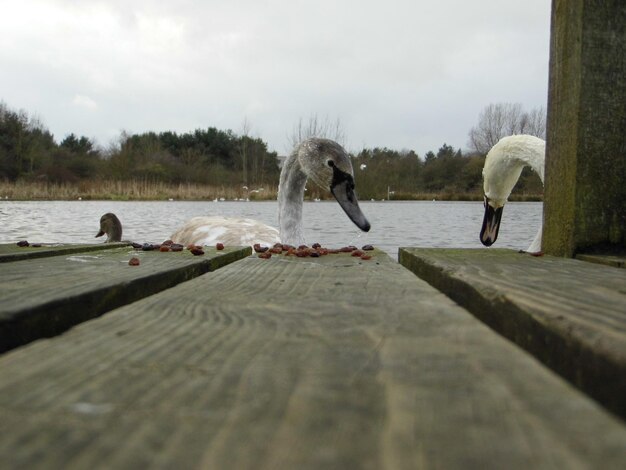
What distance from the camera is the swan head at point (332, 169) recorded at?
508 cm

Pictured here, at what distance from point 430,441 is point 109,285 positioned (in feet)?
3.18

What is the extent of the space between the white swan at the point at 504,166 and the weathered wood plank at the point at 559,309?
10.6 ft

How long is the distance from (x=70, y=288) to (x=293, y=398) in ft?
2.66

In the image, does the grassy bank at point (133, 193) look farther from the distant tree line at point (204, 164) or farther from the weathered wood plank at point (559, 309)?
the weathered wood plank at point (559, 309)

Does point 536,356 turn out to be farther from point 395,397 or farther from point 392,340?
point 395,397

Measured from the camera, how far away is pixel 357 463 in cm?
50

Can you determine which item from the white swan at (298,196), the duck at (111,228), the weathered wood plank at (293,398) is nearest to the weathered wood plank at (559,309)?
the weathered wood plank at (293,398)

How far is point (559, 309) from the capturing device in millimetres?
958

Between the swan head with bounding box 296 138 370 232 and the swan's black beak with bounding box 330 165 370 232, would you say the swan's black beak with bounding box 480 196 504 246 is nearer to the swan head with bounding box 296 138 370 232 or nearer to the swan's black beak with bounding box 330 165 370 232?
the swan head with bounding box 296 138 370 232

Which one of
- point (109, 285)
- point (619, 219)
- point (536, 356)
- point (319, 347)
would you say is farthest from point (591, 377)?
point (619, 219)

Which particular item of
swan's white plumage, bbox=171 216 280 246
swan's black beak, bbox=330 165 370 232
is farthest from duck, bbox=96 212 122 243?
swan's black beak, bbox=330 165 370 232

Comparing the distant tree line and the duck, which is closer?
the duck

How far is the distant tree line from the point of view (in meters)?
43.6

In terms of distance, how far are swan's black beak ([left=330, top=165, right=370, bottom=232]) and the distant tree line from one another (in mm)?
28342
